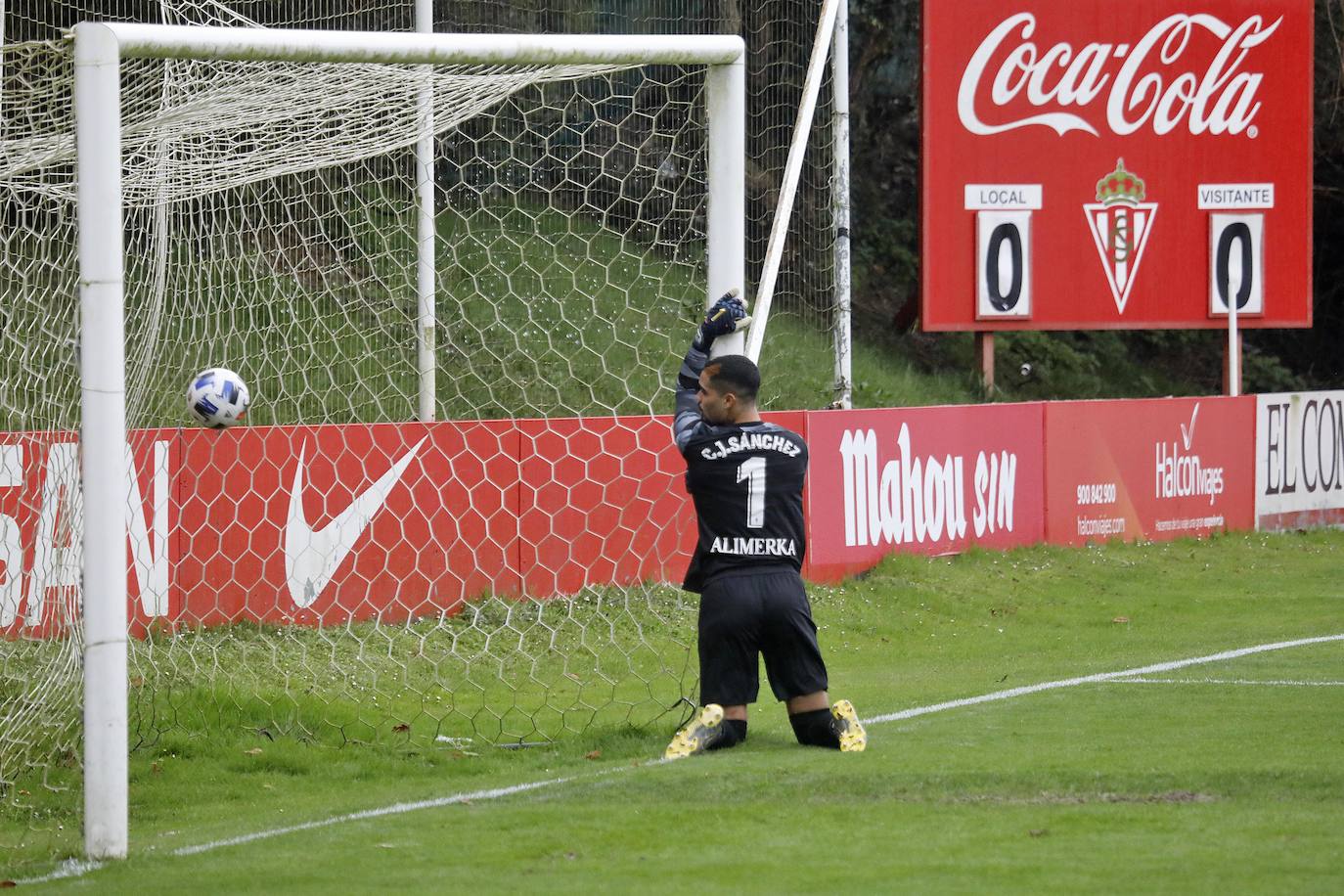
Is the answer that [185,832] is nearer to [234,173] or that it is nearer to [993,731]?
[993,731]

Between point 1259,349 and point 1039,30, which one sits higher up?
point 1039,30

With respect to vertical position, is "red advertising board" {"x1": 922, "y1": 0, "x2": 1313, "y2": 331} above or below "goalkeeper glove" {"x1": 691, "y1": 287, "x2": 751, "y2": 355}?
above

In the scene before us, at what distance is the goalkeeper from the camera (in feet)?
22.4

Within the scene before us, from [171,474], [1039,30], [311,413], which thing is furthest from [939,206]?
[171,474]

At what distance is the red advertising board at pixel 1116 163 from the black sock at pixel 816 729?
1033cm

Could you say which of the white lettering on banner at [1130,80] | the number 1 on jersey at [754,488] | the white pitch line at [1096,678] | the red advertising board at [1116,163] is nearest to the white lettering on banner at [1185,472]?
the red advertising board at [1116,163]

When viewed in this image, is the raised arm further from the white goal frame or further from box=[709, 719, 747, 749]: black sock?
the white goal frame

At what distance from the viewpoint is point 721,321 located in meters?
7.09

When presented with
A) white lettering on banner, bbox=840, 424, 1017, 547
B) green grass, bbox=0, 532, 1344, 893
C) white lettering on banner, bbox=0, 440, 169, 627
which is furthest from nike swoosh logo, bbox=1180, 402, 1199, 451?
white lettering on banner, bbox=0, 440, 169, 627

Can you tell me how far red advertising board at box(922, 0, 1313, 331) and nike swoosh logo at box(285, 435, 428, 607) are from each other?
7.71 metres

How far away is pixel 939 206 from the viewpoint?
1680cm

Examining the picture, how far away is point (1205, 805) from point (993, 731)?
163 centimetres

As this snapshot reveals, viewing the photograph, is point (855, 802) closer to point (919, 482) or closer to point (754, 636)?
point (754, 636)

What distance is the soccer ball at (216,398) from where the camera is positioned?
8734 millimetres
